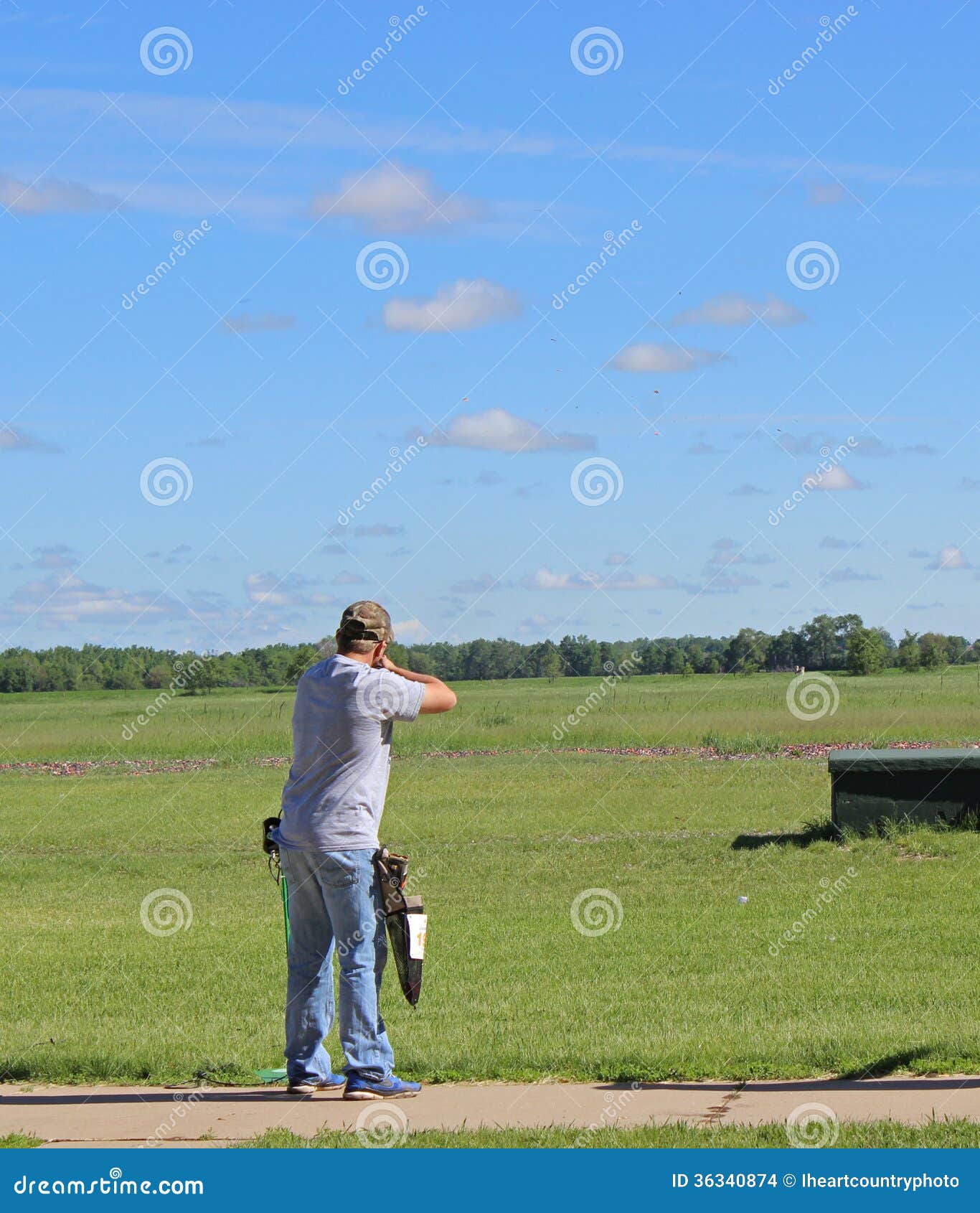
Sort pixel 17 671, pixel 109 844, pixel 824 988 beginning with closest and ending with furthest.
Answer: pixel 824 988 → pixel 109 844 → pixel 17 671

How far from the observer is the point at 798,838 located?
54.3ft

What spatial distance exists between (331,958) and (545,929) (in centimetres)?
655

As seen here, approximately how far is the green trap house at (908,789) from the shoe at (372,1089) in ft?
34.7

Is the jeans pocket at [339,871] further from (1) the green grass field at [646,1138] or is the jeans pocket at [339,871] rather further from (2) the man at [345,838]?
(1) the green grass field at [646,1138]

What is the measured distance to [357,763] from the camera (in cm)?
613

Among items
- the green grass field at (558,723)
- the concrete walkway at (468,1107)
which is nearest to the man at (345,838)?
the concrete walkway at (468,1107)

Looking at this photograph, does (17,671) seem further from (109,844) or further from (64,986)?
(64,986)

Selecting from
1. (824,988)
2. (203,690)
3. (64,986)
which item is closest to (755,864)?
(824,988)

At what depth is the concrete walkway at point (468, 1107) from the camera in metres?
5.55

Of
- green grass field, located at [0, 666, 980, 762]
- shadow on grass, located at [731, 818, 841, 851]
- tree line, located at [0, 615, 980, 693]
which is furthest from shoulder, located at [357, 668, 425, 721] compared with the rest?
tree line, located at [0, 615, 980, 693]

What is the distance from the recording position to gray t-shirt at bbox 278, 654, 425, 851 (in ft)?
20.0

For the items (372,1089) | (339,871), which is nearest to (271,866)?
(339,871)

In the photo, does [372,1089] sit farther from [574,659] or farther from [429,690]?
[574,659]

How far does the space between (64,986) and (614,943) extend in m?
4.13
